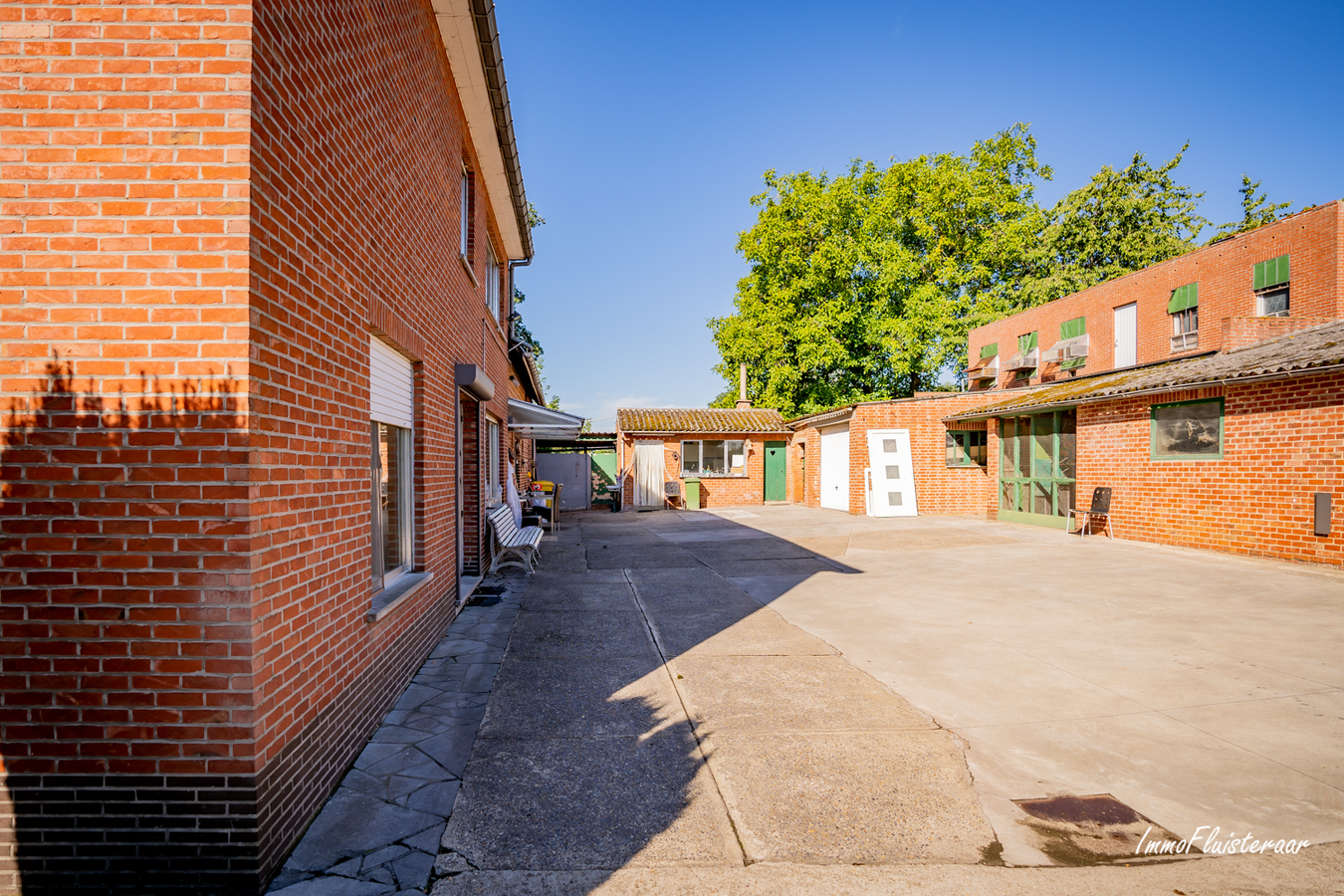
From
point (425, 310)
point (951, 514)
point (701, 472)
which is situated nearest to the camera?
point (425, 310)

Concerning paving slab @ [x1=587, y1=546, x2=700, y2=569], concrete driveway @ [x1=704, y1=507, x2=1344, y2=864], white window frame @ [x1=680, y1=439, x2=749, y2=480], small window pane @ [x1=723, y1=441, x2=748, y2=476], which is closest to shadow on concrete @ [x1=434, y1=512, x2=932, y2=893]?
concrete driveway @ [x1=704, y1=507, x2=1344, y2=864]

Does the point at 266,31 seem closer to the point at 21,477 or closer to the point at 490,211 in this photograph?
the point at 21,477

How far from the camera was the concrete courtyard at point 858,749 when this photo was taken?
8.52ft

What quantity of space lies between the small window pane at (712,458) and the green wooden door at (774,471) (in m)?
1.83

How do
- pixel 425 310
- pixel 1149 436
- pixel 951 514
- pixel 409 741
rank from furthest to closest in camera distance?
pixel 951 514, pixel 1149 436, pixel 425 310, pixel 409 741

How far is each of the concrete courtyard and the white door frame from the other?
12478mm

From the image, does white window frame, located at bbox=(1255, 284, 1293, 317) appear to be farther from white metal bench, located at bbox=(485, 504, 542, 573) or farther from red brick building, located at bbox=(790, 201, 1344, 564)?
white metal bench, located at bbox=(485, 504, 542, 573)

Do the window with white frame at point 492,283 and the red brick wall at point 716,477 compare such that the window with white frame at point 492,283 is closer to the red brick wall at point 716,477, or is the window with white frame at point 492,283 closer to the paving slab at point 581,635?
the paving slab at point 581,635

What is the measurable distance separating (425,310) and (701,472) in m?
17.7

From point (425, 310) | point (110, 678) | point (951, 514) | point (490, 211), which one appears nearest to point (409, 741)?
point (110, 678)

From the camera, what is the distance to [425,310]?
5398mm

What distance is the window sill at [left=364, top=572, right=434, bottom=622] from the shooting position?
12.8 feet

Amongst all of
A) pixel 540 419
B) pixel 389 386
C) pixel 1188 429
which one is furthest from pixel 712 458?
pixel 389 386

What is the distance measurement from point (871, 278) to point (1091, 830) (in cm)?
2665
